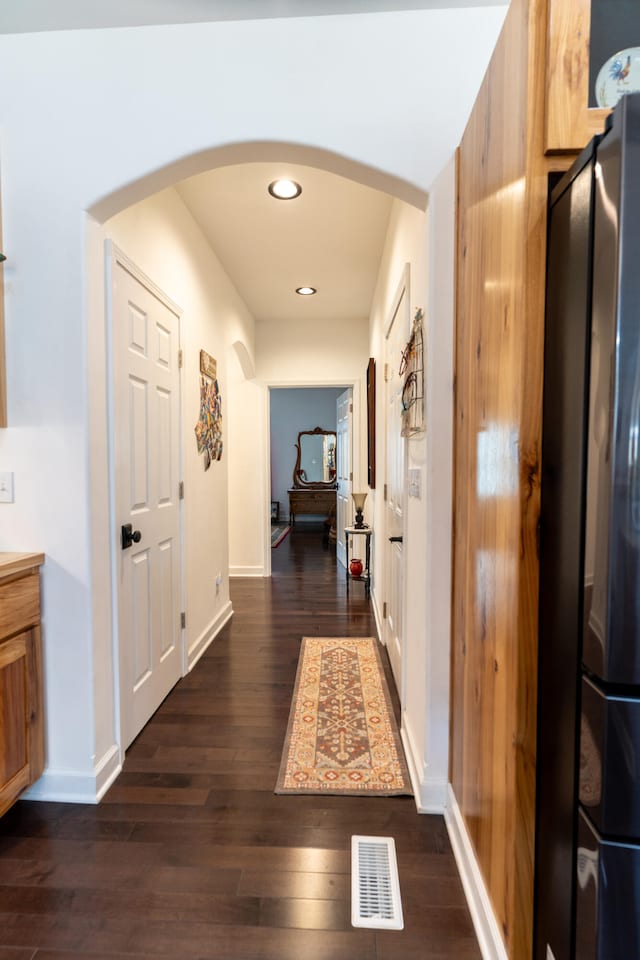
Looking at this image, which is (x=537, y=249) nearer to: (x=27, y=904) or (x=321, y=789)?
(x=321, y=789)

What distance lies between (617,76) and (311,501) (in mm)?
7377

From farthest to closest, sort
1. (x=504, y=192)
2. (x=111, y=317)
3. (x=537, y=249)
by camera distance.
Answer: (x=111, y=317)
(x=504, y=192)
(x=537, y=249)

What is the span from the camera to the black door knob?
192 cm

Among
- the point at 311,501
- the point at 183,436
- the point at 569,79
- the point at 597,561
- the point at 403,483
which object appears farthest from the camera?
the point at 311,501

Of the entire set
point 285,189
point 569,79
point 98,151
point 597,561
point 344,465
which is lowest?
point 597,561

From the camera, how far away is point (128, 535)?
1.96 meters

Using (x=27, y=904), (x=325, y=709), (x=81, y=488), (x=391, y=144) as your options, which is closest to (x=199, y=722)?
(x=325, y=709)

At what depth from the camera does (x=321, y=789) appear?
1735 millimetres

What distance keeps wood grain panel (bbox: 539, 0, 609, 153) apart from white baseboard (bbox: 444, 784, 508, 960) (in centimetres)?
179

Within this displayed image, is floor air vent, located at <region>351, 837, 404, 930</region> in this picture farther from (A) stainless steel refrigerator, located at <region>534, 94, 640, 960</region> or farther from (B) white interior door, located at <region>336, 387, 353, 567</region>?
(B) white interior door, located at <region>336, 387, 353, 567</region>

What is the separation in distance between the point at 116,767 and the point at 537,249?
2.25 m

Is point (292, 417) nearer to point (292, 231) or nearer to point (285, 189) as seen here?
point (292, 231)

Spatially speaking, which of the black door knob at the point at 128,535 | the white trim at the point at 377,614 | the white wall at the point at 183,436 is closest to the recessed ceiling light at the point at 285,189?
the white wall at the point at 183,436

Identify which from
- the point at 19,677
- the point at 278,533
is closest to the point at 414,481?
the point at 19,677
